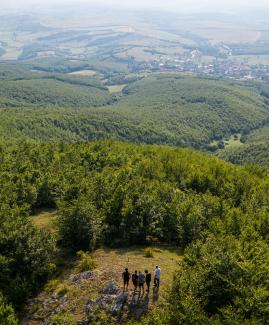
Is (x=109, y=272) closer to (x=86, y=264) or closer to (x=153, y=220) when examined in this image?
(x=86, y=264)

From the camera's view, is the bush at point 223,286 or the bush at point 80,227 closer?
the bush at point 223,286

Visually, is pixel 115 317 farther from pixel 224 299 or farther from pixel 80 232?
pixel 80 232

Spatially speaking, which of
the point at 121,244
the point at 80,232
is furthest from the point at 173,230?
the point at 80,232

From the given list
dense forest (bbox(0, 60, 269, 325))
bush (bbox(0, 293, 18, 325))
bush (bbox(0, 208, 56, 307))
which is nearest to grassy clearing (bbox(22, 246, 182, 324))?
dense forest (bbox(0, 60, 269, 325))

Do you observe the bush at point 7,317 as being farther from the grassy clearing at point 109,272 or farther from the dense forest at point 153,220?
the grassy clearing at point 109,272

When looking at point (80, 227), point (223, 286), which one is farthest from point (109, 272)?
point (223, 286)

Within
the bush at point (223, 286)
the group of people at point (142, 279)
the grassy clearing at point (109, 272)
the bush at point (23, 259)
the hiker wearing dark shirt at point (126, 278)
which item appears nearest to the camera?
the bush at point (223, 286)

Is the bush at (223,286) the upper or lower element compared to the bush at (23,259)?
upper

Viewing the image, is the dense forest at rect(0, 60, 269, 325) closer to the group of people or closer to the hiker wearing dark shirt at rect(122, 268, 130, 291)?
the group of people

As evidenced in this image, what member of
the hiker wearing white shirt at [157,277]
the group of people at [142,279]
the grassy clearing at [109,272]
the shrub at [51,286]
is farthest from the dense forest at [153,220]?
the group of people at [142,279]
